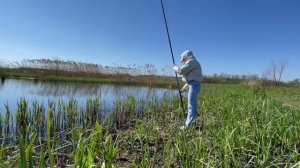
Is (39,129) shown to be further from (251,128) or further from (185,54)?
(251,128)

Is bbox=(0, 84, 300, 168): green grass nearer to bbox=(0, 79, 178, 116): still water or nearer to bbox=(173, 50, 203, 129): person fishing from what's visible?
bbox=(173, 50, 203, 129): person fishing

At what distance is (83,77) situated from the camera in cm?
2641

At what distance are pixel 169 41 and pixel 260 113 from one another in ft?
7.07

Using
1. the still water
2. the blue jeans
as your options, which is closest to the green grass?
→ the blue jeans

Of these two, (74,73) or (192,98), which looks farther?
(74,73)

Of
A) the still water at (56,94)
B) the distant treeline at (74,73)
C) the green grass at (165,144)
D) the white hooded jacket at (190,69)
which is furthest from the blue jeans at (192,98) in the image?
the distant treeline at (74,73)

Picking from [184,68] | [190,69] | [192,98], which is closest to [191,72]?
[190,69]

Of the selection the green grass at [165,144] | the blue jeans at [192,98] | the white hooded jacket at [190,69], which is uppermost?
the white hooded jacket at [190,69]

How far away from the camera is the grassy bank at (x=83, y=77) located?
2438cm

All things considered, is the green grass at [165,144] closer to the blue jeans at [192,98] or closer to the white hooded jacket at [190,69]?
the blue jeans at [192,98]

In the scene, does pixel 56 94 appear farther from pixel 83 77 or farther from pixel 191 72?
pixel 83 77

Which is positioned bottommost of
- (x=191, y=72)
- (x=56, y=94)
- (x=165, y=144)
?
(x=165, y=144)

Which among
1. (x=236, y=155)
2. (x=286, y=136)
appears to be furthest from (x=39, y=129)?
(x=286, y=136)

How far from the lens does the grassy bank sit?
24375 millimetres
